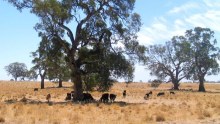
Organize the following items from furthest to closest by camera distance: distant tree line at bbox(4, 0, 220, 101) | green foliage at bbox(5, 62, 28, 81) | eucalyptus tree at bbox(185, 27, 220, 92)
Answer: green foliage at bbox(5, 62, 28, 81) < eucalyptus tree at bbox(185, 27, 220, 92) < distant tree line at bbox(4, 0, 220, 101)

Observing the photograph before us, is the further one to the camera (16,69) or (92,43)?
(16,69)

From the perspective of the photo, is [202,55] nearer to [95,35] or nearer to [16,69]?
[95,35]

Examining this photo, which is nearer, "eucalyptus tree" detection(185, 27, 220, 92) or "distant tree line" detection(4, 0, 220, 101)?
"distant tree line" detection(4, 0, 220, 101)

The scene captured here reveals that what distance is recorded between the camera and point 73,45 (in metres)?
42.5

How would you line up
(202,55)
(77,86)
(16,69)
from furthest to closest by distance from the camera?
(16,69) → (202,55) → (77,86)

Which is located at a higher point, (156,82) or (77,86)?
(156,82)

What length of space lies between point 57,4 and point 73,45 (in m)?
5.31

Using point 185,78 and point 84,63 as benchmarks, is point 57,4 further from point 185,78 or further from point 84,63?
point 185,78

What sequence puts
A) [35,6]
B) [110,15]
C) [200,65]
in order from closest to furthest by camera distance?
[35,6], [110,15], [200,65]

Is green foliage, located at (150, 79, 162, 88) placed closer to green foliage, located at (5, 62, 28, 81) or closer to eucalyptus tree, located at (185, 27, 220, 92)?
eucalyptus tree, located at (185, 27, 220, 92)

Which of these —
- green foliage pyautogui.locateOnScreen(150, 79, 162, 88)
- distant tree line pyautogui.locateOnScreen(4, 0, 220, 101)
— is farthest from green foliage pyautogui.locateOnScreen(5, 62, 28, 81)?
distant tree line pyautogui.locateOnScreen(4, 0, 220, 101)

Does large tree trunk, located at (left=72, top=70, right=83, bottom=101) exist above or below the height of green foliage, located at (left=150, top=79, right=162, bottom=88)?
below

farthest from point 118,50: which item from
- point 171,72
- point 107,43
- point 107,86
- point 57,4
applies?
point 171,72

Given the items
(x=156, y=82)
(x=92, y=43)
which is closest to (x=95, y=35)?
(x=92, y=43)
